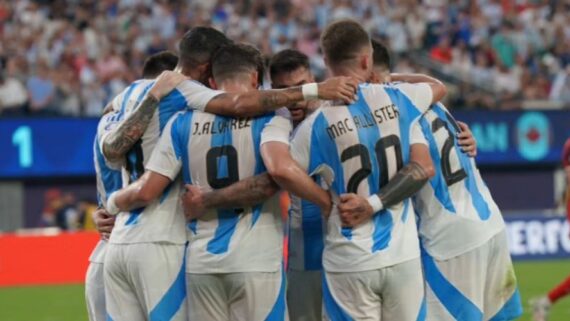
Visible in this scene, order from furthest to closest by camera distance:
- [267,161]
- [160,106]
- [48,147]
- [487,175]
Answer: [487,175] < [48,147] < [160,106] < [267,161]

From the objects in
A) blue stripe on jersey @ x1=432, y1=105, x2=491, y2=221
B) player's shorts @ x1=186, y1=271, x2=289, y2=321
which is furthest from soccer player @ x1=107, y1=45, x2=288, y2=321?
blue stripe on jersey @ x1=432, y1=105, x2=491, y2=221

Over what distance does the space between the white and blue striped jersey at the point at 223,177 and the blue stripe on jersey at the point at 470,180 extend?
1.15 metres

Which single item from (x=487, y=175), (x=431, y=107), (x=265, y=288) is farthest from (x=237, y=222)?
(x=487, y=175)

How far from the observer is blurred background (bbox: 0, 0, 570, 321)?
2088 cm

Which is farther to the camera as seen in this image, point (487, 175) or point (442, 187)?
point (487, 175)

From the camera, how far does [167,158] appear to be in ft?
24.4

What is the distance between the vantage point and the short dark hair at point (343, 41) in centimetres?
711

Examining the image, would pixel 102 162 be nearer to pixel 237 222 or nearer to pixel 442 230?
pixel 237 222

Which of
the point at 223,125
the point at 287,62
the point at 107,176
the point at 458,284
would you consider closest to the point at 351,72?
the point at 223,125

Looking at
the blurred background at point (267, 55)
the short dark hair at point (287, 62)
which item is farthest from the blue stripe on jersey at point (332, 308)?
the blurred background at point (267, 55)

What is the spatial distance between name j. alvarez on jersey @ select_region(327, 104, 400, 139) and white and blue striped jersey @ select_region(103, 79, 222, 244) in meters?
0.80

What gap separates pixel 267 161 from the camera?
7.14 m

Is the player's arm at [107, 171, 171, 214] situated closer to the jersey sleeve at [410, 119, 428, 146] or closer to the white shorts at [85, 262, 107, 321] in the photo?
the white shorts at [85, 262, 107, 321]

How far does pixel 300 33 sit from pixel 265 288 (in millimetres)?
17699
